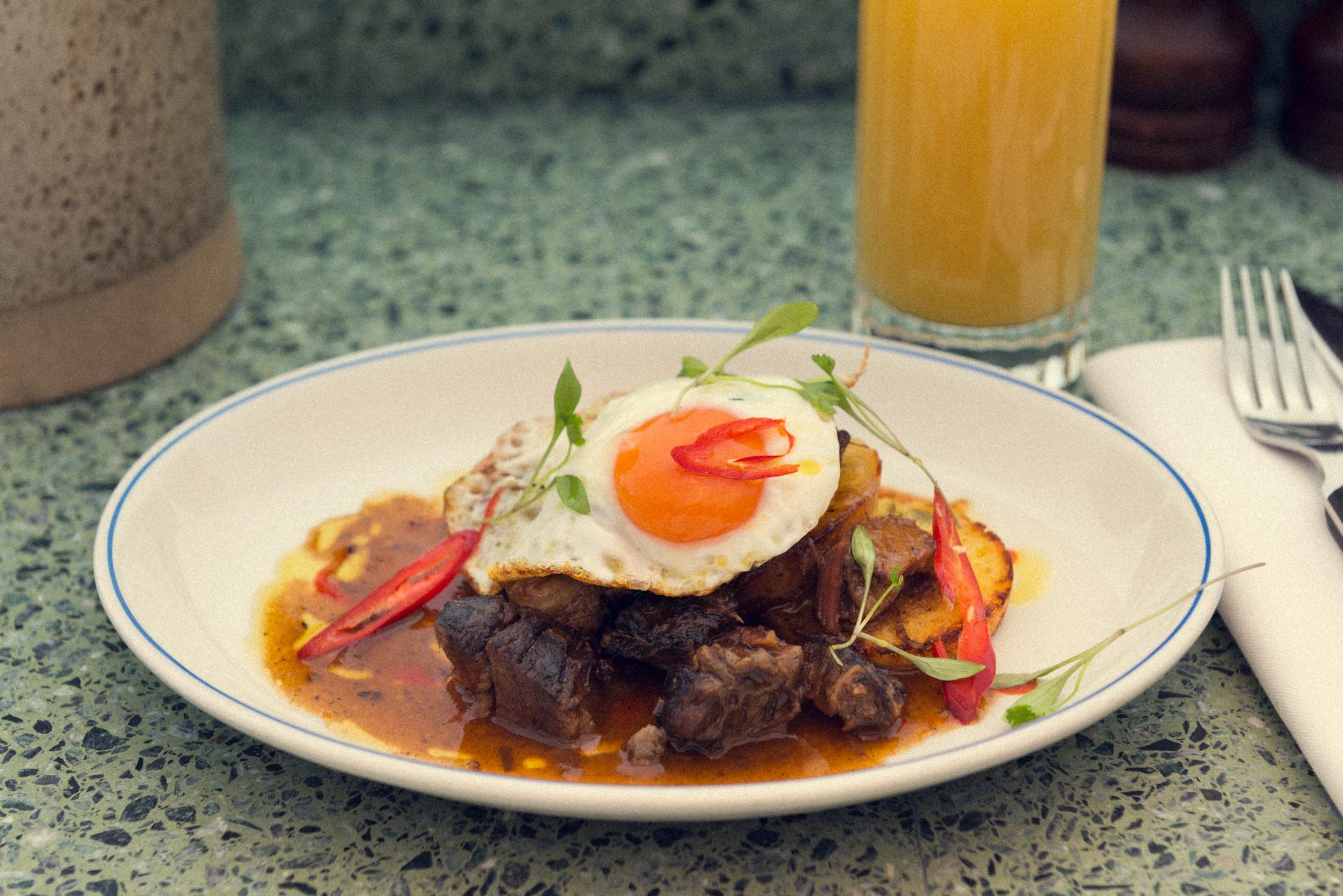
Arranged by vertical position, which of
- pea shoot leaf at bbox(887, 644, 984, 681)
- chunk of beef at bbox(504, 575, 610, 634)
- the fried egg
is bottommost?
pea shoot leaf at bbox(887, 644, 984, 681)

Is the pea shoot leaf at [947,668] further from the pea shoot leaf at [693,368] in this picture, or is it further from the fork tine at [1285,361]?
the fork tine at [1285,361]

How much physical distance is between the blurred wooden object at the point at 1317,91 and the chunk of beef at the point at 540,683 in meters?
1.96

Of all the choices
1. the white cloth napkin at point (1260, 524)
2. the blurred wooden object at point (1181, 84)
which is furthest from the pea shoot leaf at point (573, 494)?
the blurred wooden object at point (1181, 84)

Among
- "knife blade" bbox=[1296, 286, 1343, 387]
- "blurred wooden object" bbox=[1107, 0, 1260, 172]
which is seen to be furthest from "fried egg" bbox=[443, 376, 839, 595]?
"blurred wooden object" bbox=[1107, 0, 1260, 172]

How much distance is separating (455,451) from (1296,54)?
70.9 inches

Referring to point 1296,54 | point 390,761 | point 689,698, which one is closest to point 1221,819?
point 689,698

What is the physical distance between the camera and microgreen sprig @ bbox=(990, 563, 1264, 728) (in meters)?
1.12

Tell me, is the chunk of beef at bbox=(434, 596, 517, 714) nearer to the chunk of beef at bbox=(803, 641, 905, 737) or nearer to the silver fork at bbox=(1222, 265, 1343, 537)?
the chunk of beef at bbox=(803, 641, 905, 737)

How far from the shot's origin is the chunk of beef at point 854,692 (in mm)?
1179

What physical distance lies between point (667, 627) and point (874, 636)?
0.21 m

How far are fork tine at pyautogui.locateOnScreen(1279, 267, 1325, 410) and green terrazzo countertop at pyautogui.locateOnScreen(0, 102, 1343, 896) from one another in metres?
0.27

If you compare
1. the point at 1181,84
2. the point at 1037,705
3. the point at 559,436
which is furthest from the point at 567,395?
the point at 1181,84

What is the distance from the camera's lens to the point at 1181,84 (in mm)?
2410

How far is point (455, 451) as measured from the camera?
1694 millimetres
